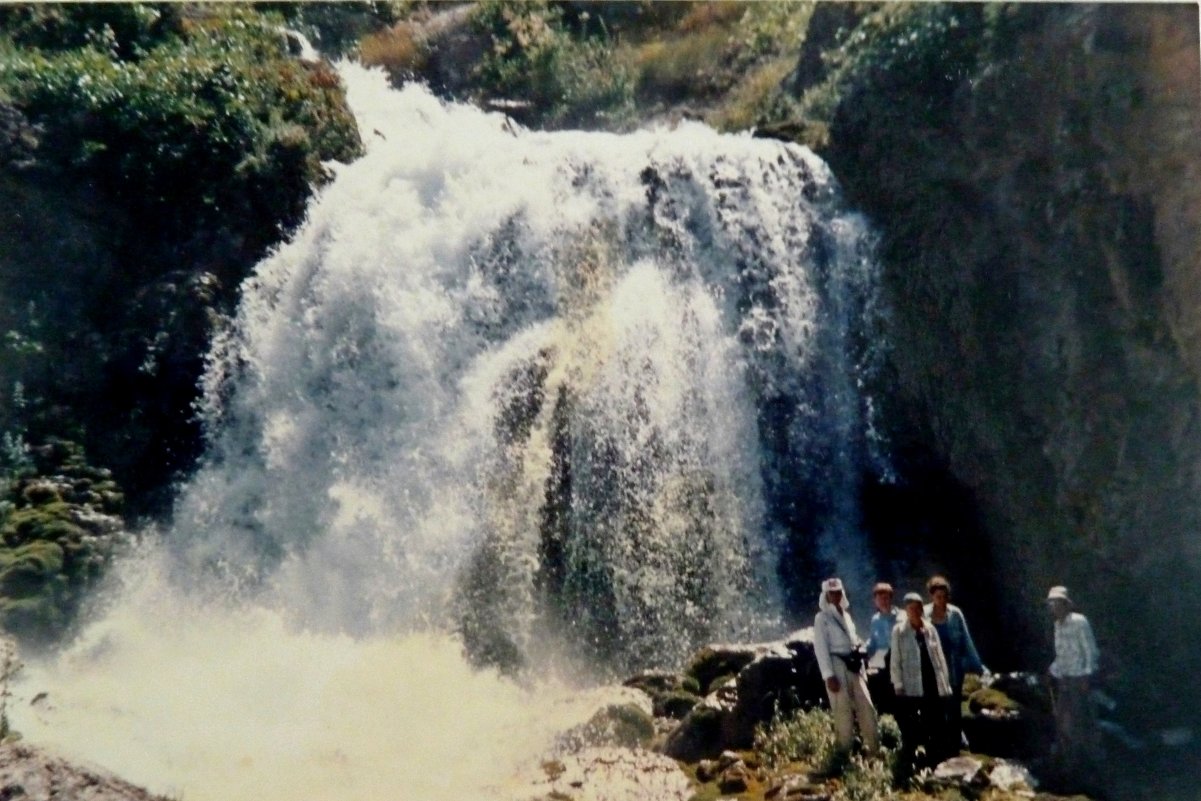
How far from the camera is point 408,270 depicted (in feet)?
23.9

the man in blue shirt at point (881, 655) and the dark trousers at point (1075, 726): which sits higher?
the man in blue shirt at point (881, 655)

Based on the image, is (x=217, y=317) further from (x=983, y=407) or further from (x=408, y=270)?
(x=983, y=407)

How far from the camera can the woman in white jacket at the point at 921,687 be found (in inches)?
180

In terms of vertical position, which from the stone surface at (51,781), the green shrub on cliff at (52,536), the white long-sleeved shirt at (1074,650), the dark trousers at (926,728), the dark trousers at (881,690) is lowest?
the stone surface at (51,781)

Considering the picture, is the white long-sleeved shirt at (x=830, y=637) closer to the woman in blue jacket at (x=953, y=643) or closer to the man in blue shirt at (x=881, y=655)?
the man in blue shirt at (x=881, y=655)

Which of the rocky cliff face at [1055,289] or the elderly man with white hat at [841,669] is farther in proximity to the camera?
the rocky cliff face at [1055,289]

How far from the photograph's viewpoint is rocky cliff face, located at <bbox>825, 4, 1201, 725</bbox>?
5.55m

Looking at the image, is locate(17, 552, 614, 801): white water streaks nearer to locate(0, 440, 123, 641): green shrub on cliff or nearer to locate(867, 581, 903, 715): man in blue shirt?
locate(0, 440, 123, 641): green shrub on cliff

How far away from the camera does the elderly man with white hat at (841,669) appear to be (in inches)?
183

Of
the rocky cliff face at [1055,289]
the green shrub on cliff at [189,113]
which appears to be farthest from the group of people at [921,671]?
the green shrub on cliff at [189,113]

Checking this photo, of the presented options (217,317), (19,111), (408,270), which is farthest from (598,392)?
(19,111)

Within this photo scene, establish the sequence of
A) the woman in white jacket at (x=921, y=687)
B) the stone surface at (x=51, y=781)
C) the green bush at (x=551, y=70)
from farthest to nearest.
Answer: the green bush at (x=551, y=70), the woman in white jacket at (x=921, y=687), the stone surface at (x=51, y=781)

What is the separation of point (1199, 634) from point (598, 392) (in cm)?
308

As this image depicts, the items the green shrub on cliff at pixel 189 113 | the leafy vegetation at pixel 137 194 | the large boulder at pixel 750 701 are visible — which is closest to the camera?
the large boulder at pixel 750 701
